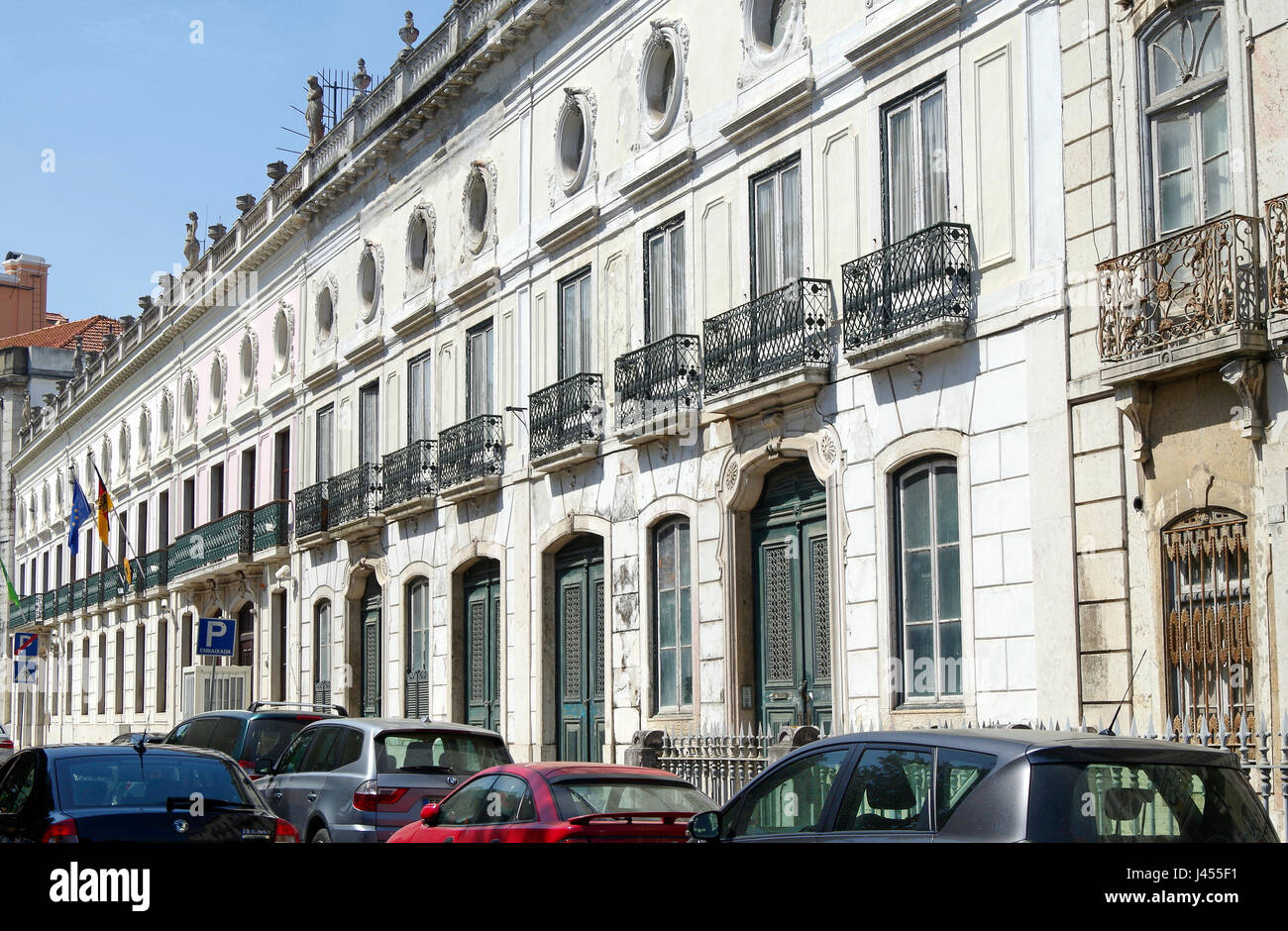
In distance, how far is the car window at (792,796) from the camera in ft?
27.0

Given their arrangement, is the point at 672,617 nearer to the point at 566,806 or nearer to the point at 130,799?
the point at 566,806

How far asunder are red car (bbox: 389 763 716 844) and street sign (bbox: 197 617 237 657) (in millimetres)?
15930

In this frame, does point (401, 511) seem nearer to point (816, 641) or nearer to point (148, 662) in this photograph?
point (816, 641)

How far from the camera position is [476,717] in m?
26.7

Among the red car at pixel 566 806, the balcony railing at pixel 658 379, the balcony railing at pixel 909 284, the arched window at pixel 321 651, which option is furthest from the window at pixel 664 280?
the arched window at pixel 321 651

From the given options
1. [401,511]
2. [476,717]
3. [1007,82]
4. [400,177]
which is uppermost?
[400,177]

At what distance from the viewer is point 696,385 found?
20328 millimetres

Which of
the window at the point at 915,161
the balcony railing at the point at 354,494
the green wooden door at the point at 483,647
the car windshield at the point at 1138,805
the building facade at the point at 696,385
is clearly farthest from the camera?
the balcony railing at the point at 354,494

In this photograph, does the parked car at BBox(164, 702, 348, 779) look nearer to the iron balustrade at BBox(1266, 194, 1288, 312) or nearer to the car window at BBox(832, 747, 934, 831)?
the iron balustrade at BBox(1266, 194, 1288, 312)

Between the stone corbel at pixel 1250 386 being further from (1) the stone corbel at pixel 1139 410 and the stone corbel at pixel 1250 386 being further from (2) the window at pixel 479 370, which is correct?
(2) the window at pixel 479 370

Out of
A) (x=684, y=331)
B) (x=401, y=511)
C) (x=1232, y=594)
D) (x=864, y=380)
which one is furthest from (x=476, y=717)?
(x=1232, y=594)

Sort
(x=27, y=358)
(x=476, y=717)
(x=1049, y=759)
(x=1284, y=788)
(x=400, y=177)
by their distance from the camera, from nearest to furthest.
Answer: (x=1049, y=759) < (x=1284, y=788) < (x=476, y=717) < (x=400, y=177) < (x=27, y=358)

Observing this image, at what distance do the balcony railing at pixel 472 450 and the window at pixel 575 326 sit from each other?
6.58 ft

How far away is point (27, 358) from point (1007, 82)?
5949 cm
